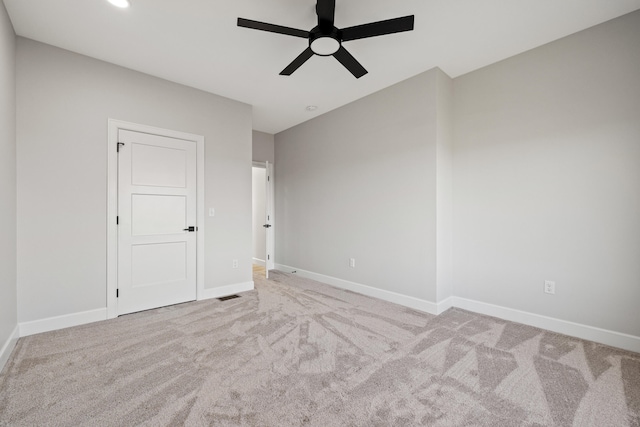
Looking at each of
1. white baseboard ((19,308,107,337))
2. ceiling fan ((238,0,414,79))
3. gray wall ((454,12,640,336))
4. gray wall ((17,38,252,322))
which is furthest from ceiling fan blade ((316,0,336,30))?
white baseboard ((19,308,107,337))

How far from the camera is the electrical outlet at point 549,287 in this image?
2.74 m

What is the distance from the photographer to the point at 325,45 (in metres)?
2.26

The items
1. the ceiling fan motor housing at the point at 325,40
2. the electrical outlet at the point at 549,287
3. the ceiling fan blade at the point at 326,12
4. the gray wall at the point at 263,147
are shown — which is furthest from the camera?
the gray wall at the point at 263,147

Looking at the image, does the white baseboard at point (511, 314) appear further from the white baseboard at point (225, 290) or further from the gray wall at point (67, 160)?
the gray wall at point (67, 160)

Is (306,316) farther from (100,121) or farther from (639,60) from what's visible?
(639,60)

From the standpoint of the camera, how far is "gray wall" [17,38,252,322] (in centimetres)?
265

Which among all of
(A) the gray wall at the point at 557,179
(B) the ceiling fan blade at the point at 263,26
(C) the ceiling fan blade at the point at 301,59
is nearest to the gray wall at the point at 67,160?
(C) the ceiling fan blade at the point at 301,59

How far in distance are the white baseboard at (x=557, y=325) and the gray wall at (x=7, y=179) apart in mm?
4328

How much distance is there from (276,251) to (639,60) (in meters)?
5.29

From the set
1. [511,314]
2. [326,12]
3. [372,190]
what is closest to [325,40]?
[326,12]

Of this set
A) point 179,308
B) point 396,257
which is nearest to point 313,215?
point 396,257

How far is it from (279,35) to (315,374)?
113 inches

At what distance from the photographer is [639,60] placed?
2328mm

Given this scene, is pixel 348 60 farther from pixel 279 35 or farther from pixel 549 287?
pixel 549 287
